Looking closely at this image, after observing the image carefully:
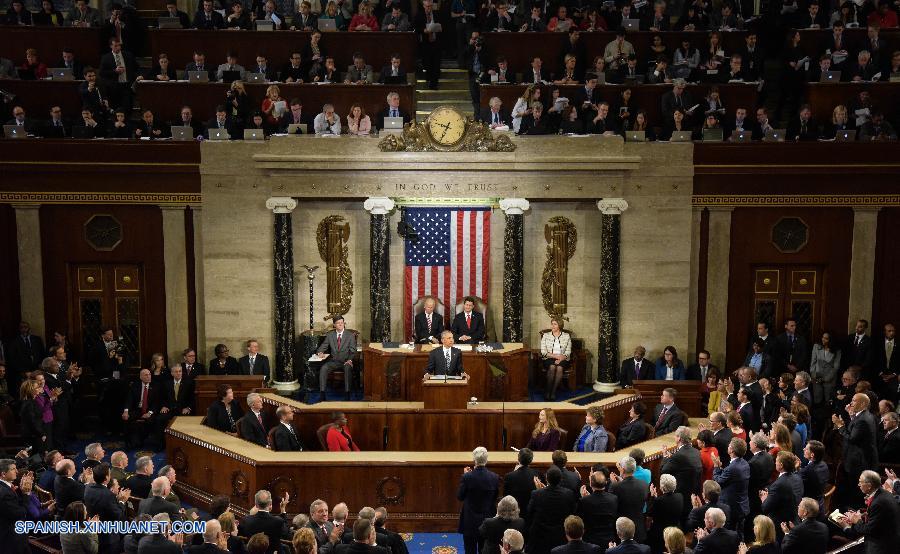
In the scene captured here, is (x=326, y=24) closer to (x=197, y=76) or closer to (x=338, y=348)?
(x=197, y=76)

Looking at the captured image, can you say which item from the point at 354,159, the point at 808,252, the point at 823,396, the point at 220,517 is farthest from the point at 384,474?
the point at 808,252

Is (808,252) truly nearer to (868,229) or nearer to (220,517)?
(868,229)

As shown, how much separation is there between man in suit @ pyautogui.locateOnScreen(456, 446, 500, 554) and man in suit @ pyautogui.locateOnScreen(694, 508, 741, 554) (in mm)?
2612

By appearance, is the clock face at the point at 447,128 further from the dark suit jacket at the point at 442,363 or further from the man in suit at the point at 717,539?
the man in suit at the point at 717,539

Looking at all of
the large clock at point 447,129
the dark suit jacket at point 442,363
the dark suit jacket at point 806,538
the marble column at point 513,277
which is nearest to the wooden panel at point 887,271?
the marble column at point 513,277

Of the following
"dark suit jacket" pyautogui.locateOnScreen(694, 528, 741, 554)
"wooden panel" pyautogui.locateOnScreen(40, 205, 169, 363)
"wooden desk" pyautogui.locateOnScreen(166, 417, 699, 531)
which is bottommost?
"wooden desk" pyautogui.locateOnScreen(166, 417, 699, 531)

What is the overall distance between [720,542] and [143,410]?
10292 millimetres

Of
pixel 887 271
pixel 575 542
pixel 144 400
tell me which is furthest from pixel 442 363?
pixel 887 271

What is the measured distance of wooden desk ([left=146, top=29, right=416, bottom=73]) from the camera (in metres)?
20.4

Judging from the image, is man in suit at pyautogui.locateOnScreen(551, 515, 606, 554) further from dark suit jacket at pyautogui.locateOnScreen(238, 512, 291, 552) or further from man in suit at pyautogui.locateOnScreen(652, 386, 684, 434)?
man in suit at pyautogui.locateOnScreen(652, 386, 684, 434)

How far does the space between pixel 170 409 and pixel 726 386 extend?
28.8 feet

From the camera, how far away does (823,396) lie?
17.9 metres

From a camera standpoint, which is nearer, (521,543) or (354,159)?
(521,543)

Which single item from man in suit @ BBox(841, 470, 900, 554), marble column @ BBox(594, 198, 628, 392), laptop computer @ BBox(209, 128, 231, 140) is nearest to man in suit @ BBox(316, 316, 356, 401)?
laptop computer @ BBox(209, 128, 231, 140)
